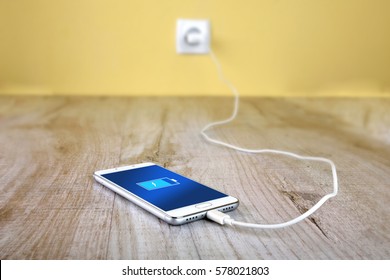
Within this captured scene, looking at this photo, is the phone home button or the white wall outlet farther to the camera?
the white wall outlet

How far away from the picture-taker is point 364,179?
2.68 feet

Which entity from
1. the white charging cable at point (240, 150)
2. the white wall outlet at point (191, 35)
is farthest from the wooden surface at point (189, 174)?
the white wall outlet at point (191, 35)

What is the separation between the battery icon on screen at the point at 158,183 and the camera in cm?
70

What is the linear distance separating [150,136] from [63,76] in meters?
0.57

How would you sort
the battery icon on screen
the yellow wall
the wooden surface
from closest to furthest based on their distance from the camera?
the wooden surface < the battery icon on screen < the yellow wall

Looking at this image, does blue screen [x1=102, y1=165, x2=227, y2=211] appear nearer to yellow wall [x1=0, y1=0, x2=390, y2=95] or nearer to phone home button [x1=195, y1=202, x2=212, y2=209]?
phone home button [x1=195, y1=202, x2=212, y2=209]

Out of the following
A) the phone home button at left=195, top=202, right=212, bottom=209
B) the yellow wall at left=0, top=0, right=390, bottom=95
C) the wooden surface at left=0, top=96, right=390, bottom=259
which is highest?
the yellow wall at left=0, top=0, right=390, bottom=95

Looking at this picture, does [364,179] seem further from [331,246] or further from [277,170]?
[331,246]

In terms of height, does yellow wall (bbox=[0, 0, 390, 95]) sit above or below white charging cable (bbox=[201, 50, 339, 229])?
above

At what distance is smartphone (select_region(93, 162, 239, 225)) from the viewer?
0.61 meters

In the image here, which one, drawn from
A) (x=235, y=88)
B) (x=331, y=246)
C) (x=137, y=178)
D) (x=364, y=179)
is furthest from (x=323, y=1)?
(x=331, y=246)

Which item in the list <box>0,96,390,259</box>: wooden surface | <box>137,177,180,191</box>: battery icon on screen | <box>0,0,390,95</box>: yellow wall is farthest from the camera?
<box>0,0,390,95</box>: yellow wall

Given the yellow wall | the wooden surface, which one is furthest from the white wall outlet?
the wooden surface

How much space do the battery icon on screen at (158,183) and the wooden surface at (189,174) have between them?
0.04 metres
